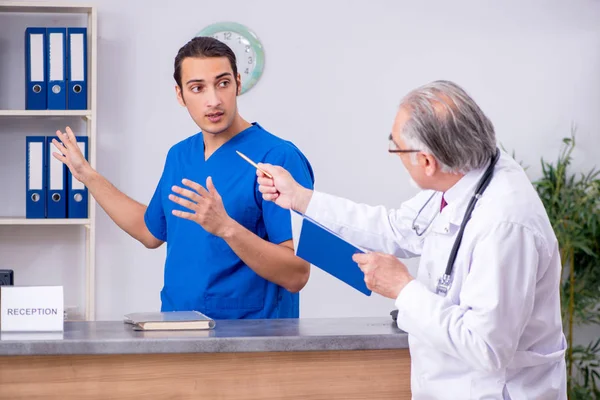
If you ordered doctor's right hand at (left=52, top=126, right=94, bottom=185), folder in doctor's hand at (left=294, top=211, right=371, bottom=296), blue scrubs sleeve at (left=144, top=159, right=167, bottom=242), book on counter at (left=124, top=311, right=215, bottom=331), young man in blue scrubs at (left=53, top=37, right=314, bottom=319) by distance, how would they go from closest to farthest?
folder in doctor's hand at (left=294, top=211, right=371, bottom=296), book on counter at (left=124, top=311, right=215, bottom=331), young man in blue scrubs at (left=53, top=37, right=314, bottom=319), doctor's right hand at (left=52, top=126, right=94, bottom=185), blue scrubs sleeve at (left=144, top=159, right=167, bottom=242)

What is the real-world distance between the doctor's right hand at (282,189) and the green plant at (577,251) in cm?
207

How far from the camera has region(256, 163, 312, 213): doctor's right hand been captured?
2020 mm

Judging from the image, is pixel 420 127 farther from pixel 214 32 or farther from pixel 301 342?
pixel 214 32

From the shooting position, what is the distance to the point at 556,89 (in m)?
4.08

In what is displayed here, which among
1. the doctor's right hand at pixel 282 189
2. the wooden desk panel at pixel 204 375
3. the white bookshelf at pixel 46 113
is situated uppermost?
the white bookshelf at pixel 46 113

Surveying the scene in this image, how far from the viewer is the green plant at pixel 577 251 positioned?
378 centimetres

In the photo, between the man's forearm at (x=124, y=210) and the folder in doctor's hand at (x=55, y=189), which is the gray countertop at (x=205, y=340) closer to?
the man's forearm at (x=124, y=210)

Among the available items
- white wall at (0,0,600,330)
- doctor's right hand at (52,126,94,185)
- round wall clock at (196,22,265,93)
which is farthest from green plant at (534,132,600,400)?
doctor's right hand at (52,126,94,185)

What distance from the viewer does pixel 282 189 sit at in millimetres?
2021

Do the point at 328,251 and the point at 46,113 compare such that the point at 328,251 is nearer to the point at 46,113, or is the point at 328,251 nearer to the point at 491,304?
the point at 491,304

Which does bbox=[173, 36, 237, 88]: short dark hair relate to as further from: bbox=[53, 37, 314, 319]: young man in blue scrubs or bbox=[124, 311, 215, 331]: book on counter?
bbox=[124, 311, 215, 331]: book on counter

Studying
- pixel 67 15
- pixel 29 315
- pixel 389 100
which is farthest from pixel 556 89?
pixel 29 315

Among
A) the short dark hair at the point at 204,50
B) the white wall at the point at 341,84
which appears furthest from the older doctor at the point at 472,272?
the white wall at the point at 341,84

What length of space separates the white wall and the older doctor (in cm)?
235
